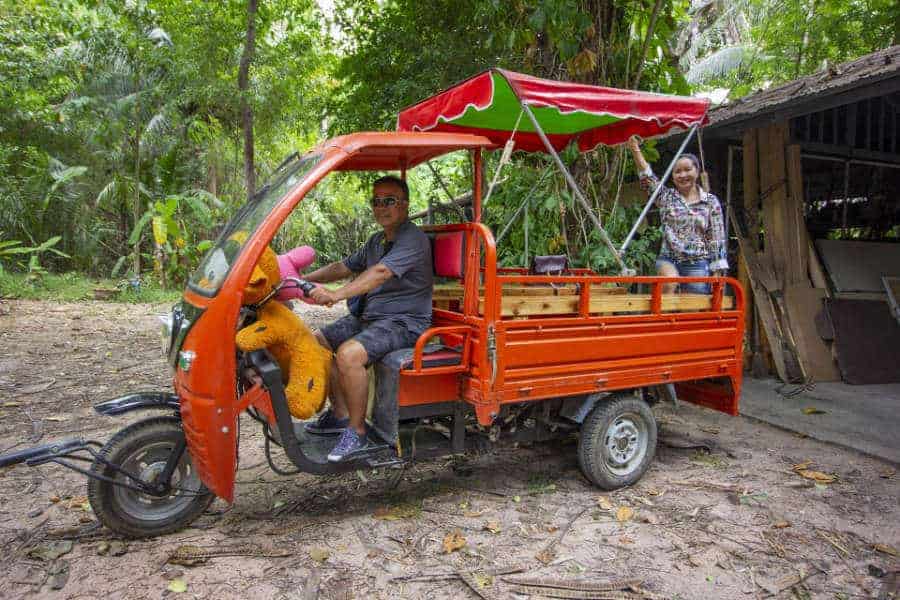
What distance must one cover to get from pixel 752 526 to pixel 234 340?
2987 millimetres

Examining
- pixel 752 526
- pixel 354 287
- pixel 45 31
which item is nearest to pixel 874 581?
pixel 752 526

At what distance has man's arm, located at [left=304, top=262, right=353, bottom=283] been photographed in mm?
3828

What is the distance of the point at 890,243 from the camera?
743 cm

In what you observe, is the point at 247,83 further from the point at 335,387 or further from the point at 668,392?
the point at 668,392

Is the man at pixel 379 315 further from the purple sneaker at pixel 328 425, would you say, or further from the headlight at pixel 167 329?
the headlight at pixel 167 329

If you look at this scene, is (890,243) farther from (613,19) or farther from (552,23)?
(552,23)

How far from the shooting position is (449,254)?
3.56m

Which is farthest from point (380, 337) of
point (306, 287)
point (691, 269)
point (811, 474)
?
point (811, 474)

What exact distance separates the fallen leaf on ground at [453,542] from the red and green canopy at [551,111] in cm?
243

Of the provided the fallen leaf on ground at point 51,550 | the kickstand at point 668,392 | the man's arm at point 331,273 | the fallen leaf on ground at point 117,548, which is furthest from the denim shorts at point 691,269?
the fallen leaf on ground at point 51,550

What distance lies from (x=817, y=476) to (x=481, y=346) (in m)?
2.69

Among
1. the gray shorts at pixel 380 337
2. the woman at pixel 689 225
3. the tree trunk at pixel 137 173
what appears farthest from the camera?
the tree trunk at pixel 137 173

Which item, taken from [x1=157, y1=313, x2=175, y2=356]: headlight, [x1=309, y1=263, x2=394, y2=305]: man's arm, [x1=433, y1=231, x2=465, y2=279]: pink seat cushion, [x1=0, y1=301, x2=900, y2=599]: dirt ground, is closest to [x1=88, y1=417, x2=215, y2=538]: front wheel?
[x1=0, y1=301, x2=900, y2=599]: dirt ground

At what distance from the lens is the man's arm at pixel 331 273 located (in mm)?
3828
